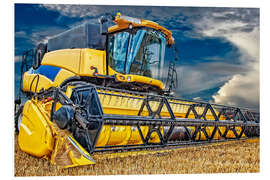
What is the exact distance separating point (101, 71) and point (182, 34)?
1.64 m

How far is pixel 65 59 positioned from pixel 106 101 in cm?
131

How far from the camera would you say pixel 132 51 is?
4.20 metres

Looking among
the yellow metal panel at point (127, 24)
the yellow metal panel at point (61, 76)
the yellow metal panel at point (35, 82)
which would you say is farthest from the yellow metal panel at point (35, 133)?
the yellow metal panel at point (127, 24)

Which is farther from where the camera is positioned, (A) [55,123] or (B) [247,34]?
(B) [247,34]

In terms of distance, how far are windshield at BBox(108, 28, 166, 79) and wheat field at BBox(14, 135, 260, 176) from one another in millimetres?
1369

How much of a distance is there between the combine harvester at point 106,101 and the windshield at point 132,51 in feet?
0.05

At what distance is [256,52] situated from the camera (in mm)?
4430

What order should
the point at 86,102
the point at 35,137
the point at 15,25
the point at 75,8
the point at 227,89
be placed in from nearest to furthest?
the point at 86,102 < the point at 35,137 < the point at 15,25 < the point at 75,8 < the point at 227,89

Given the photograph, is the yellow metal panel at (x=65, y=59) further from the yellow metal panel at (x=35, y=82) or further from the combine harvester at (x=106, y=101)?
the yellow metal panel at (x=35, y=82)

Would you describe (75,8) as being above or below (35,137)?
above

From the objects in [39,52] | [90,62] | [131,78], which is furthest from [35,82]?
[131,78]

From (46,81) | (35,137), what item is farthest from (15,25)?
(35,137)

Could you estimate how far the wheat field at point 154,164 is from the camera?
289 centimetres
